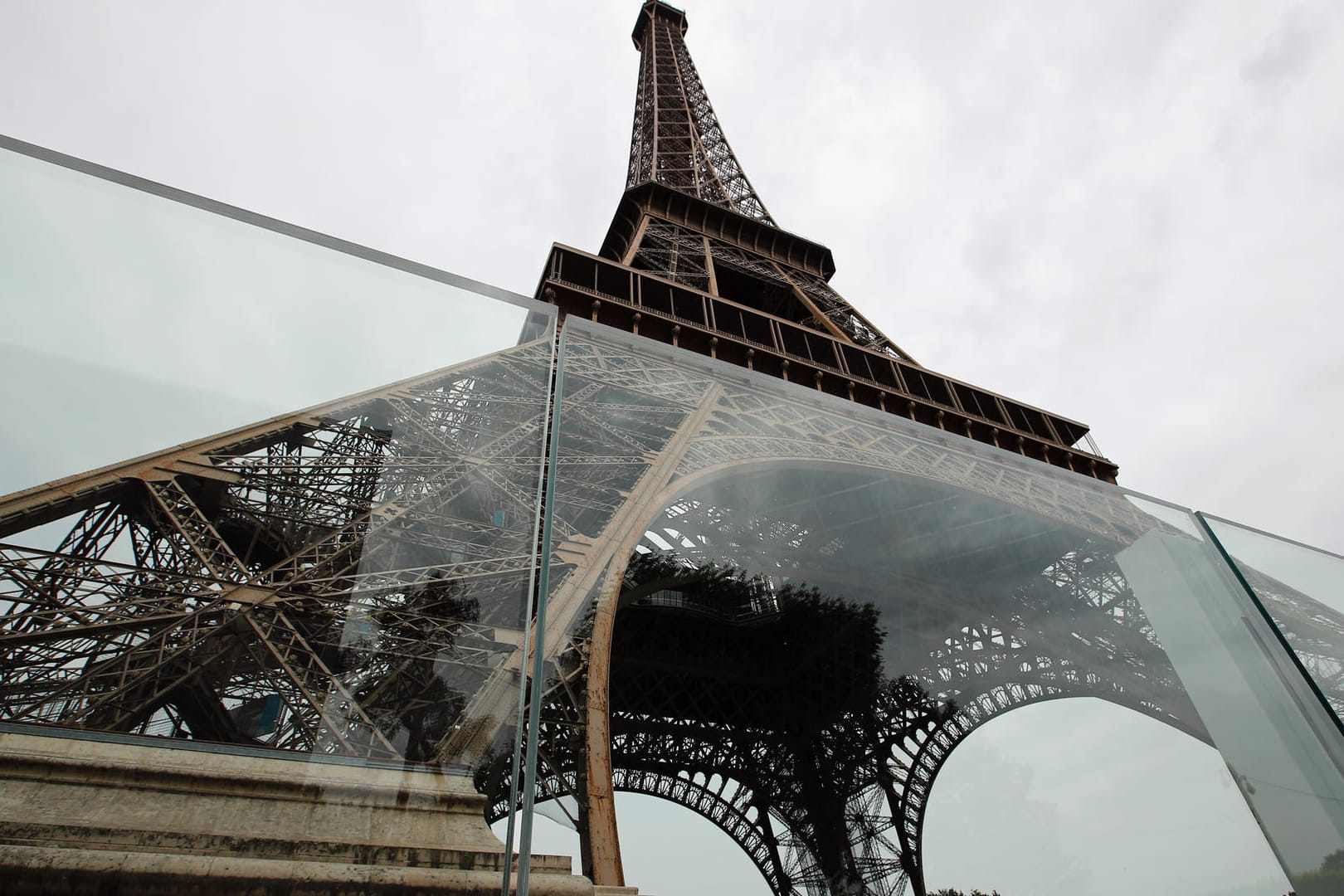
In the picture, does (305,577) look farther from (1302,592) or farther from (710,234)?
(710,234)

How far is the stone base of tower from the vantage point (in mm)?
1676

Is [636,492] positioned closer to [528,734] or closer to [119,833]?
[528,734]

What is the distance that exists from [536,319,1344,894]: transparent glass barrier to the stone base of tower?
2.26 ft

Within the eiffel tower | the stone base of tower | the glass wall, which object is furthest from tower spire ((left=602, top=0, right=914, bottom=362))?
the stone base of tower

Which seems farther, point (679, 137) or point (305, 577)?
point (679, 137)

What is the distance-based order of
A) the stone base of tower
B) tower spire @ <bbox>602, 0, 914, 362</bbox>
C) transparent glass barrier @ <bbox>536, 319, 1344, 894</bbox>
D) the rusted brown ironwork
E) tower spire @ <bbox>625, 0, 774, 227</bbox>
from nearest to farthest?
the stone base of tower, transparent glass barrier @ <bbox>536, 319, 1344, 894</bbox>, the rusted brown ironwork, tower spire @ <bbox>602, 0, 914, 362</bbox>, tower spire @ <bbox>625, 0, 774, 227</bbox>

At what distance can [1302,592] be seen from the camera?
169 inches

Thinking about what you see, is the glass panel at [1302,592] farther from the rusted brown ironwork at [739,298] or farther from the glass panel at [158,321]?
the rusted brown ironwork at [739,298]

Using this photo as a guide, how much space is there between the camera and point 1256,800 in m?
3.64

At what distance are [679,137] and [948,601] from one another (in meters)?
26.2

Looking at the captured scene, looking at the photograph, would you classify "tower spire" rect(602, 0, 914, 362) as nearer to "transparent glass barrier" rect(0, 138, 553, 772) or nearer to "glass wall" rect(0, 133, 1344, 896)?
"glass wall" rect(0, 133, 1344, 896)

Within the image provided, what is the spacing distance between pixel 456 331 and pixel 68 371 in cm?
142

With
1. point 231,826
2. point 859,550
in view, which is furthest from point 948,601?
point 231,826

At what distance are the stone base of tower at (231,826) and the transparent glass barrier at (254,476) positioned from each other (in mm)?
127
